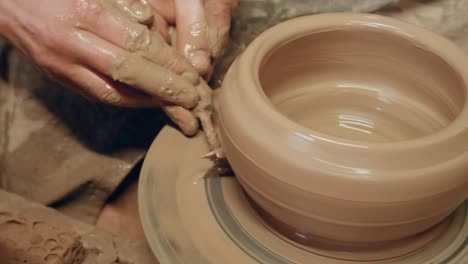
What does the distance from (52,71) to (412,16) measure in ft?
2.97

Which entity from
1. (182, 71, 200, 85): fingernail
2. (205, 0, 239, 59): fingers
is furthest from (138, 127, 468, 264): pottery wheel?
(205, 0, 239, 59): fingers

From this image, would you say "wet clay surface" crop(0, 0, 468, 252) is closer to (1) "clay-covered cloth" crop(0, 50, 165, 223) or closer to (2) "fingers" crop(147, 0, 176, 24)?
(1) "clay-covered cloth" crop(0, 50, 165, 223)

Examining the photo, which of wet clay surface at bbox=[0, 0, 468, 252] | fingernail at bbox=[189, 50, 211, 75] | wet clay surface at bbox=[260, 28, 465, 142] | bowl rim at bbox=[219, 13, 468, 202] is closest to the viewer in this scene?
bowl rim at bbox=[219, 13, 468, 202]

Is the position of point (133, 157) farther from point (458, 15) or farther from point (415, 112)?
point (458, 15)

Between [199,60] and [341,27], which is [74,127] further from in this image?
[341,27]

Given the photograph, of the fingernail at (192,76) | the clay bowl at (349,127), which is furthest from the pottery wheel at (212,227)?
the fingernail at (192,76)

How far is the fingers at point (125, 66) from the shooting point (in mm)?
1221

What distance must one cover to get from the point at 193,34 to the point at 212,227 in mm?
436

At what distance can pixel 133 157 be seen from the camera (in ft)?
5.44

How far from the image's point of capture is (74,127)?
1639 mm

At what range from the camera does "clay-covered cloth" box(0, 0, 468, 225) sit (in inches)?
62.9

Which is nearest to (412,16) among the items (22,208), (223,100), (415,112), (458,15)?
(458,15)

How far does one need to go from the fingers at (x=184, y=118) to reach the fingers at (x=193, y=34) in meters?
0.10

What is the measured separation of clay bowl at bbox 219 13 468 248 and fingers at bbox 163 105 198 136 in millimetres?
176
